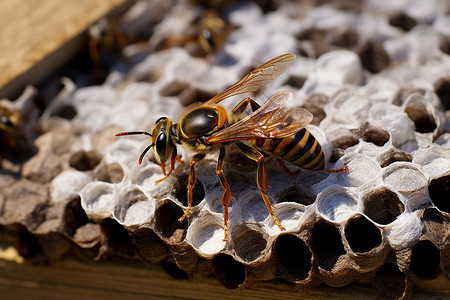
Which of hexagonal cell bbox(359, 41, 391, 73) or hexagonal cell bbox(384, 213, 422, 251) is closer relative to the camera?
hexagonal cell bbox(384, 213, 422, 251)

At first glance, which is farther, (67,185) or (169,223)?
(67,185)

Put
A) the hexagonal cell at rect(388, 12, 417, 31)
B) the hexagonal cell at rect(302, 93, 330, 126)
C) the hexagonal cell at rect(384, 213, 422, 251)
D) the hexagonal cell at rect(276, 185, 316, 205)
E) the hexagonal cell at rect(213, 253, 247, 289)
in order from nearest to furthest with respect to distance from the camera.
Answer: the hexagonal cell at rect(384, 213, 422, 251)
the hexagonal cell at rect(213, 253, 247, 289)
the hexagonal cell at rect(276, 185, 316, 205)
the hexagonal cell at rect(302, 93, 330, 126)
the hexagonal cell at rect(388, 12, 417, 31)

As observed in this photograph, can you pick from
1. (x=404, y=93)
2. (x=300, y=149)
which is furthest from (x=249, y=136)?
(x=404, y=93)

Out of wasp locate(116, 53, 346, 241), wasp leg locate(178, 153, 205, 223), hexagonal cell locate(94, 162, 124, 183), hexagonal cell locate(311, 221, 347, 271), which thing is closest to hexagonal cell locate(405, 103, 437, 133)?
wasp locate(116, 53, 346, 241)

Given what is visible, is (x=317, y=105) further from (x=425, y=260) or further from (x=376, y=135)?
(x=425, y=260)

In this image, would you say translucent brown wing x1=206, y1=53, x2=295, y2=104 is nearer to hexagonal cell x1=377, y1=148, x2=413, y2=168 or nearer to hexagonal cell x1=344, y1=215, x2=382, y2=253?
hexagonal cell x1=377, y1=148, x2=413, y2=168

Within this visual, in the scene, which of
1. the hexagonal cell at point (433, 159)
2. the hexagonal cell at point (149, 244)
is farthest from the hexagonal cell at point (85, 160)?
the hexagonal cell at point (433, 159)

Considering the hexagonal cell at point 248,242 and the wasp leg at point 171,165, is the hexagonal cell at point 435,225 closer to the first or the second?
the hexagonal cell at point 248,242
